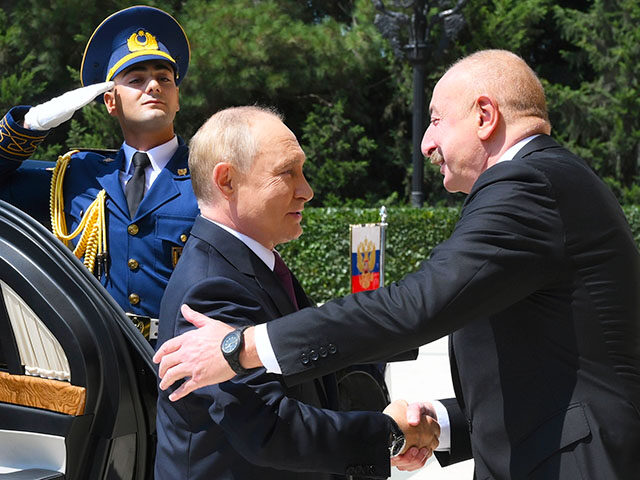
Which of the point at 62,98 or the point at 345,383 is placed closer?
the point at 345,383

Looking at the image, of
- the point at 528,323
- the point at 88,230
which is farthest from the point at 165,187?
the point at 528,323

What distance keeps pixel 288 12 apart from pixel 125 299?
16404 mm

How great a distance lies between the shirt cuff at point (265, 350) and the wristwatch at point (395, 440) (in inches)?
13.3

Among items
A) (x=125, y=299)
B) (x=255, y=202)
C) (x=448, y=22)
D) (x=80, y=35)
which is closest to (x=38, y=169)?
(x=125, y=299)

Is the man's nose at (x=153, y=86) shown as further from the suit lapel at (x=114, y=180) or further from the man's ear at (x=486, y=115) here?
the man's ear at (x=486, y=115)

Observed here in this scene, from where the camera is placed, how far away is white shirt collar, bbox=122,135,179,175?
301 cm

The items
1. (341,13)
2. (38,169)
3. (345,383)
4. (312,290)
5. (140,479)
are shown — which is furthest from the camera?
(341,13)

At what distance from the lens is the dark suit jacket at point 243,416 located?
1731 millimetres

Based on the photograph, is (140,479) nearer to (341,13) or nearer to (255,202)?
(255,202)

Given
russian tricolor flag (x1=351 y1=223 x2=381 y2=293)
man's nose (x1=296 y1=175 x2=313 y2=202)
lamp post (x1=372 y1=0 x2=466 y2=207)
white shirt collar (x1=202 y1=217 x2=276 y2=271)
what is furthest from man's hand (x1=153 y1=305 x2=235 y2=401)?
lamp post (x1=372 y1=0 x2=466 y2=207)

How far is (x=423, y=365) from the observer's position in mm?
7707

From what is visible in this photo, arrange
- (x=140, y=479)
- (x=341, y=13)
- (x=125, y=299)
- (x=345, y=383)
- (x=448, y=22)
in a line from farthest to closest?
(x=341, y=13)
(x=448, y=22)
(x=125, y=299)
(x=345, y=383)
(x=140, y=479)

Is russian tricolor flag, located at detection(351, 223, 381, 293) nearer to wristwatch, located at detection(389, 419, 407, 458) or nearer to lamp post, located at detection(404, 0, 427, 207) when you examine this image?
wristwatch, located at detection(389, 419, 407, 458)

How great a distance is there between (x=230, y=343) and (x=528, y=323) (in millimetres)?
610
